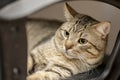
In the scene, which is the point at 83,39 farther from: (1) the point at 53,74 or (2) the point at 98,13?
(2) the point at 98,13

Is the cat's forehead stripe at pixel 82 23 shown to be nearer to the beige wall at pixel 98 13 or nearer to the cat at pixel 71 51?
the cat at pixel 71 51

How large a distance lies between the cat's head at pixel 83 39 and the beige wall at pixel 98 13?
0.75ft

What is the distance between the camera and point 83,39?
0.99m

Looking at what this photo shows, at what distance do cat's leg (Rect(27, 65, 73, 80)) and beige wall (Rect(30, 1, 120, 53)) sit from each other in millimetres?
319

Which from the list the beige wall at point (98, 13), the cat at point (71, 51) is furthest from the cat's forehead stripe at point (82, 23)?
the beige wall at point (98, 13)

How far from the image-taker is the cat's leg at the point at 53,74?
0.97 metres

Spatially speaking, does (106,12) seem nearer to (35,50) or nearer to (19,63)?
(35,50)

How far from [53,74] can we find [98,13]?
467 millimetres

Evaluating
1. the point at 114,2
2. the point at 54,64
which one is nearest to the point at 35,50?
the point at 54,64

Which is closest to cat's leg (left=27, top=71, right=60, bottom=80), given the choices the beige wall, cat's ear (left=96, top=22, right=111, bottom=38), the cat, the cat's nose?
the cat

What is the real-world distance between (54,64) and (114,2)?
0.30 meters

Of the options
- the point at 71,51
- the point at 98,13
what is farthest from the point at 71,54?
the point at 98,13

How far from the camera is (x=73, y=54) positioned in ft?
3.25

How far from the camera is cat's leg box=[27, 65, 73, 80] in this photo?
3.17 feet
